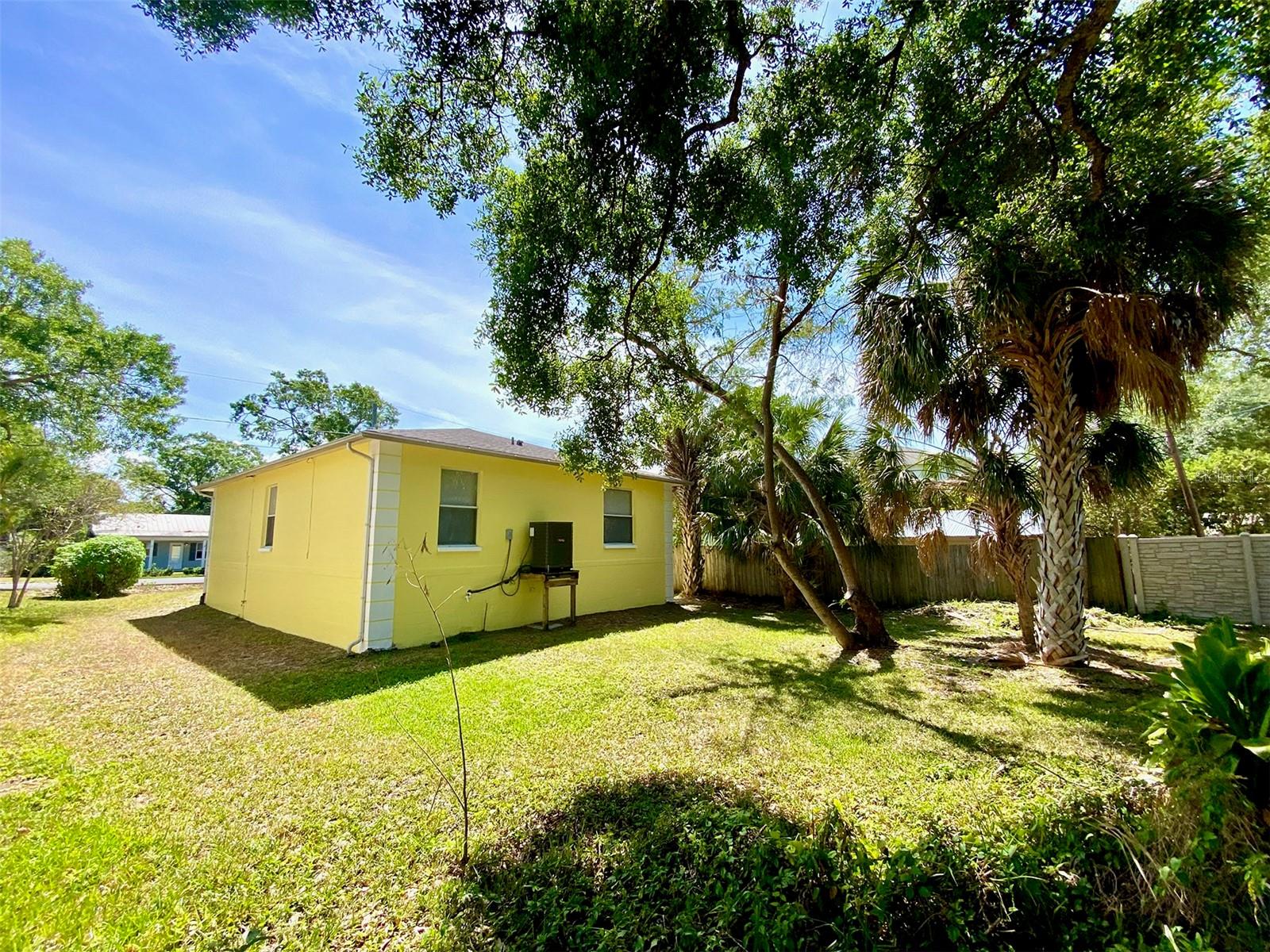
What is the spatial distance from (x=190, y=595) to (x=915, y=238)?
69.4ft

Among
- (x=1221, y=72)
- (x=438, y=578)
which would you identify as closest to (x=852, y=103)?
(x=1221, y=72)

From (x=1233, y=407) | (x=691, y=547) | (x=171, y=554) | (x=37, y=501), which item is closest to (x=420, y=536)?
(x=691, y=547)

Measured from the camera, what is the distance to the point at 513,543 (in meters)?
9.28

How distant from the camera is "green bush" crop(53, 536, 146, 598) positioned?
14867mm

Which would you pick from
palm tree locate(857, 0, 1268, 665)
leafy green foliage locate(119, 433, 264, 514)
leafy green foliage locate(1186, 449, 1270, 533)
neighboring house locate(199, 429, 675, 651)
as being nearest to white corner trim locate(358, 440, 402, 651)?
neighboring house locate(199, 429, 675, 651)

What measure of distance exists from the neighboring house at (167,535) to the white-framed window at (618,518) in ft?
92.3

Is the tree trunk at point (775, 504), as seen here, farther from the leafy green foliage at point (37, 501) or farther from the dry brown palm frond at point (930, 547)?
the leafy green foliage at point (37, 501)

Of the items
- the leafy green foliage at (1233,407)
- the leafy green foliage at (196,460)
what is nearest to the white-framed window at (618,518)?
the leafy green foliage at (1233,407)

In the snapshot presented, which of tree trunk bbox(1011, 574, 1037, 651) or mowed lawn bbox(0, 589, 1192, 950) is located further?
tree trunk bbox(1011, 574, 1037, 651)

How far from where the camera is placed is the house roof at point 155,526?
26.9 meters

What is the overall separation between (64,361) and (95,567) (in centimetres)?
694

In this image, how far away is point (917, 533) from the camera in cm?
862

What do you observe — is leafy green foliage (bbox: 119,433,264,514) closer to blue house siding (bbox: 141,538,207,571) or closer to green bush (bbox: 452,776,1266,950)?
blue house siding (bbox: 141,538,207,571)

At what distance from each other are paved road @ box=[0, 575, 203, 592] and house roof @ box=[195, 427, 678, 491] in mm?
12453
